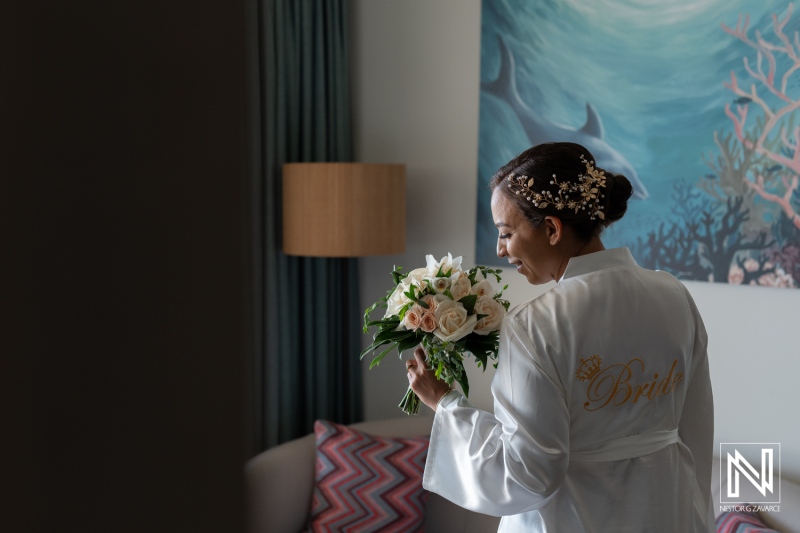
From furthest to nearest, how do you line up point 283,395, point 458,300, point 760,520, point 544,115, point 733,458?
point 283,395, point 544,115, point 733,458, point 760,520, point 458,300

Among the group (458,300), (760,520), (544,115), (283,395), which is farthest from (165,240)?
(283,395)

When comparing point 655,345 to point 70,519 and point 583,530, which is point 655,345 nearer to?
point 583,530

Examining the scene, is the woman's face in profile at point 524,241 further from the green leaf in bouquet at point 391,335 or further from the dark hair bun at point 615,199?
the green leaf in bouquet at point 391,335

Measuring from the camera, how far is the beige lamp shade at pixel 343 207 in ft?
10.2

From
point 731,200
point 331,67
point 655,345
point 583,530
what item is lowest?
point 583,530

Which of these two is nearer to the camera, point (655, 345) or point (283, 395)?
point (655, 345)

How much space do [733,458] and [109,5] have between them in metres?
2.89

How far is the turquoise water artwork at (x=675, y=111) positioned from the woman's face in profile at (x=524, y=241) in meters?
1.29

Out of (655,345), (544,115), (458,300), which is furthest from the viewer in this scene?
(544,115)

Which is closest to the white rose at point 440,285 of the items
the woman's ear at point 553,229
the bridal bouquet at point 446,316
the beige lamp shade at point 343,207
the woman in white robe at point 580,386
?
the bridal bouquet at point 446,316

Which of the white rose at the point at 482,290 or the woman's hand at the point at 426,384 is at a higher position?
the white rose at the point at 482,290

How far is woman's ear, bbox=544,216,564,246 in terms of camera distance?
1.56m

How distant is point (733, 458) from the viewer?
2.62 m

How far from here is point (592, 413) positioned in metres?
1.49
